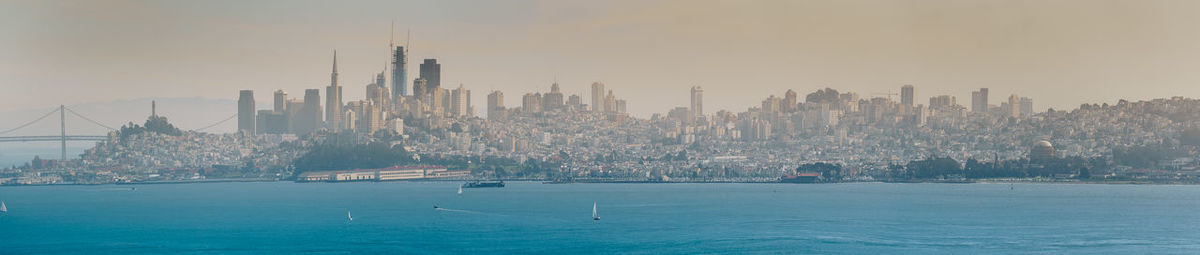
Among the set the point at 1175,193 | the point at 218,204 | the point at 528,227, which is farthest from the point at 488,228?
the point at 1175,193

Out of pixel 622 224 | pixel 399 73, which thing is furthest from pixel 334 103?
pixel 622 224

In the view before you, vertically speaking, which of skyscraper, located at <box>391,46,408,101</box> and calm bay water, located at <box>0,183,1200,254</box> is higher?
skyscraper, located at <box>391,46,408,101</box>

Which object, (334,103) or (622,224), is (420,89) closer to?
(334,103)

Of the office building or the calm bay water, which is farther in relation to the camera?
the office building

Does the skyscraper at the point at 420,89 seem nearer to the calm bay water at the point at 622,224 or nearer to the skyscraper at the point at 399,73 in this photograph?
the skyscraper at the point at 399,73

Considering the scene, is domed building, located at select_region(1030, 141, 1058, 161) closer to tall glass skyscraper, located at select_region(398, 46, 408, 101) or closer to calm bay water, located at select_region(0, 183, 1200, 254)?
calm bay water, located at select_region(0, 183, 1200, 254)

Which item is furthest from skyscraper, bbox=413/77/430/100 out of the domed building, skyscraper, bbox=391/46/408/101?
the domed building

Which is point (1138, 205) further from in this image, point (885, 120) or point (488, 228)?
point (885, 120)

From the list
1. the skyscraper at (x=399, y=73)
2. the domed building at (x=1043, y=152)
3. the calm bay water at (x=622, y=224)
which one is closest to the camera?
the calm bay water at (x=622, y=224)

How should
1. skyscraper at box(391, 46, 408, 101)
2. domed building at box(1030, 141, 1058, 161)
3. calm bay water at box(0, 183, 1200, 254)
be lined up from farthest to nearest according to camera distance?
skyscraper at box(391, 46, 408, 101) → domed building at box(1030, 141, 1058, 161) → calm bay water at box(0, 183, 1200, 254)

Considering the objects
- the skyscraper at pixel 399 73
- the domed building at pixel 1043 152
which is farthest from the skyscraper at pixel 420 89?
the domed building at pixel 1043 152
